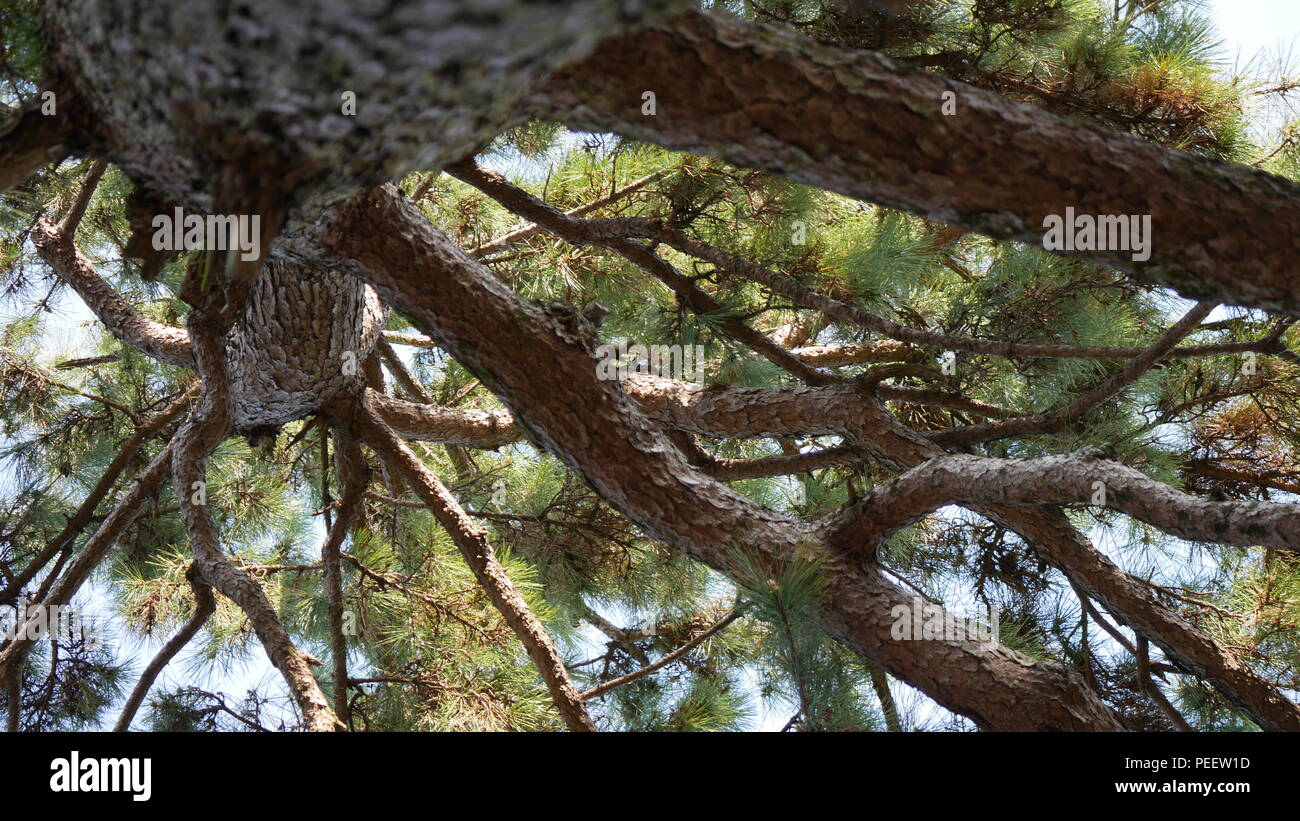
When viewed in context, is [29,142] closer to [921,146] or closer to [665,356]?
[921,146]

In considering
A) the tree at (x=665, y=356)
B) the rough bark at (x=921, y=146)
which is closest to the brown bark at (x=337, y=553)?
the tree at (x=665, y=356)

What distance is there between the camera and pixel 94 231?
232 cm

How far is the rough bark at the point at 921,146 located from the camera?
81 centimetres

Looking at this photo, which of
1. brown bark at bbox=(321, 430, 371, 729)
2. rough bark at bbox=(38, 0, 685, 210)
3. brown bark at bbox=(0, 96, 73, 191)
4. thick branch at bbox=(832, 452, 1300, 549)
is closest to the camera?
rough bark at bbox=(38, 0, 685, 210)

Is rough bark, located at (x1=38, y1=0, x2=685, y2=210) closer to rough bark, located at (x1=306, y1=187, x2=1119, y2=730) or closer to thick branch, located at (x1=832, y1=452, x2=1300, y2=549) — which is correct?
rough bark, located at (x1=306, y1=187, x2=1119, y2=730)

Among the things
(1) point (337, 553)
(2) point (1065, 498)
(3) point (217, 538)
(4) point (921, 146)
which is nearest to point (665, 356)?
(1) point (337, 553)

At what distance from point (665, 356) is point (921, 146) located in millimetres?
1132

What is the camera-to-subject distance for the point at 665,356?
1.95m

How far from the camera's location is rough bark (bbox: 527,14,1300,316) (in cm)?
81

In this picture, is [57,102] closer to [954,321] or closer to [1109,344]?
[954,321]

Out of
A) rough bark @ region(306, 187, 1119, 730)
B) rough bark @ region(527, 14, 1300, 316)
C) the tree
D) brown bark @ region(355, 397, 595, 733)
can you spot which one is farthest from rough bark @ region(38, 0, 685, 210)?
brown bark @ region(355, 397, 595, 733)

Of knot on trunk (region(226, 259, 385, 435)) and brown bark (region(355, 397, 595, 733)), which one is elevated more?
knot on trunk (region(226, 259, 385, 435))

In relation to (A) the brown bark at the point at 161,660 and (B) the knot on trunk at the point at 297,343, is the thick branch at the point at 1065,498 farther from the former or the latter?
(A) the brown bark at the point at 161,660

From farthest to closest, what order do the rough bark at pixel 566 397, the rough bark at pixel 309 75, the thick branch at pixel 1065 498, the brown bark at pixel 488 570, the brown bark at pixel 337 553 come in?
the brown bark at pixel 337 553
the brown bark at pixel 488 570
the rough bark at pixel 566 397
the thick branch at pixel 1065 498
the rough bark at pixel 309 75
